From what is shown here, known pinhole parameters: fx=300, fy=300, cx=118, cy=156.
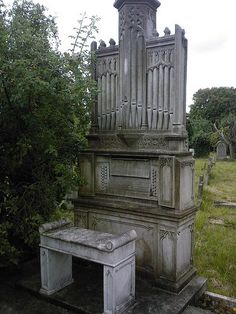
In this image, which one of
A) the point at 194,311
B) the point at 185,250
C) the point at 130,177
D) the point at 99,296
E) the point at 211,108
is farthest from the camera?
the point at 211,108

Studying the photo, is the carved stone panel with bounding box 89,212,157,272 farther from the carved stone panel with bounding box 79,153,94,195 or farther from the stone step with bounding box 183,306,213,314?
the stone step with bounding box 183,306,213,314

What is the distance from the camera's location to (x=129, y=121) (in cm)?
482

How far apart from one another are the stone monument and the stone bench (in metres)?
0.71

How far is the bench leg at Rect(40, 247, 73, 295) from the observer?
404 centimetres

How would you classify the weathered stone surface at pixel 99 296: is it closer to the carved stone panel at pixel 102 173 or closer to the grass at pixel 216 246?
the grass at pixel 216 246

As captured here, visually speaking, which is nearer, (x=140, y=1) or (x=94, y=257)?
(x=94, y=257)

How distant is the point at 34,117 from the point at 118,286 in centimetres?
250

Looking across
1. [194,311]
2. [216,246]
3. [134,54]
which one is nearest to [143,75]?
[134,54]

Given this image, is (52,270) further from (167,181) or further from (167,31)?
(167,31)

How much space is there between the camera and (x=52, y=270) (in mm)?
4055

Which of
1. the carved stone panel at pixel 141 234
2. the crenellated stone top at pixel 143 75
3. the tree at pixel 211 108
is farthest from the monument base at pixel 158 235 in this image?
the tree at pixel 211 108

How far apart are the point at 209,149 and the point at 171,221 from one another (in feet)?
96.3

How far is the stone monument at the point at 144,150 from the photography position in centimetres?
430

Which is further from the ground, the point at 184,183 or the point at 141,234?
the point at 184,183
